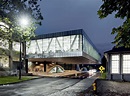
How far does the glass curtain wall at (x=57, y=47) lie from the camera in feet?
197

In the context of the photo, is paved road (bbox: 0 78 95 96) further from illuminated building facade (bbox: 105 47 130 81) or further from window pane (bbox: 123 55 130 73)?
window pane (bbox: 123 55 130 73)

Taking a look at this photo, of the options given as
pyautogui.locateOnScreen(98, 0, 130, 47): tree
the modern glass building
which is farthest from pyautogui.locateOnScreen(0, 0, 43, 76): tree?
the modern glass building

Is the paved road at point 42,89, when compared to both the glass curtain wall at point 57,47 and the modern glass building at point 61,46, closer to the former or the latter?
the modern glass building at point 61,46

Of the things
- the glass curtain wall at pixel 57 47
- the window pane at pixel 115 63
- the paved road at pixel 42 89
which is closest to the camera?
the paved road at pixel 42 89

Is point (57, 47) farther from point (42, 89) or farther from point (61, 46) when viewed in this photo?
point (42, 89)

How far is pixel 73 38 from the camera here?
6075 cm

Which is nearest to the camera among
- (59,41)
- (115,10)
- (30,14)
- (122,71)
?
(115,10)

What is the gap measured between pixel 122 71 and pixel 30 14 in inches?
686

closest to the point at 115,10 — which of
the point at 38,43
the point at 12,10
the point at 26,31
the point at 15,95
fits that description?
the point at 15,95

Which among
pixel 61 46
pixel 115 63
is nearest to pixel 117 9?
pixel 115 63

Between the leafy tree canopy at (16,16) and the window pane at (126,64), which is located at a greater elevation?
the leafy tree canopy at (16,16)

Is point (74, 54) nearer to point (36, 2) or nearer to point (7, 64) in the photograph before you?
point (7, 64)

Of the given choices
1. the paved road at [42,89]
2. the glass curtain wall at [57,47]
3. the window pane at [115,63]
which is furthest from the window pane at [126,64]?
the glass curtain wall at [57,47]

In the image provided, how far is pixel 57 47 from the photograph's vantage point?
212ft
